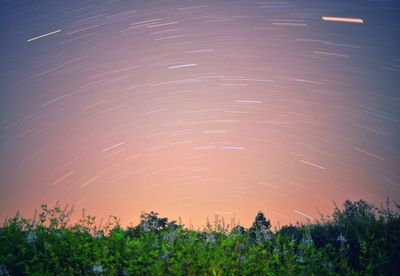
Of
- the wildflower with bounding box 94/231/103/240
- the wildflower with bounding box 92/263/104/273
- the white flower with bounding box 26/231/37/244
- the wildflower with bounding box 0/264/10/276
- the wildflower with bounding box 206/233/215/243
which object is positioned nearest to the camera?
the wildflower with bounding box 0/264/10/276

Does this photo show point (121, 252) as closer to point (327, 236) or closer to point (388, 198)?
point (327, 236)

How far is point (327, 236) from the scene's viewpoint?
8.85m

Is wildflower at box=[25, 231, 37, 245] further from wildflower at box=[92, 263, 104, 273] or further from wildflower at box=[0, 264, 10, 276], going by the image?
wildflower at box=[92, 263, 104, 273]

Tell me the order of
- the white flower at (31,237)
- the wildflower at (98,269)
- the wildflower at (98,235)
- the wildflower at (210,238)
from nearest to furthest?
the wildflower at (98,269) → the white flower at (31,237) → the wildflower at (98,235) → the wildflower at (210,238)

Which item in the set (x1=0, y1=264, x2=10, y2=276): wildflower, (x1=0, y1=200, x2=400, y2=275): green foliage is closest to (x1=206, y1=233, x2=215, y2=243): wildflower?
(x1=0, y1=200, x2=400, y2=275): green foliage

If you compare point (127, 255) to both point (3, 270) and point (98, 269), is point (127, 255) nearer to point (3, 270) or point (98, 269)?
point (98, 269)

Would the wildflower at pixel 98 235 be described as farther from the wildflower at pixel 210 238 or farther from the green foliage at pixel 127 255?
the wildflower at pixel 210 238

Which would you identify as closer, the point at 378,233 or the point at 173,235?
the point at 173,235

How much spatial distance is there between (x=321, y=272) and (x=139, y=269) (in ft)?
11.4

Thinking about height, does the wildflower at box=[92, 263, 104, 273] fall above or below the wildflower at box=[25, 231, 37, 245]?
below

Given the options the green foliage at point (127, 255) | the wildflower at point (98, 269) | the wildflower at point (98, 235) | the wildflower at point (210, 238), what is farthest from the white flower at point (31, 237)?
the wildflower at point (210, 238)

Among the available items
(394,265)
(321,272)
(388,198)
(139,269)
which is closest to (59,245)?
(139,269)

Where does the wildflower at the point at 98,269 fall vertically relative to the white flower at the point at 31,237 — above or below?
below

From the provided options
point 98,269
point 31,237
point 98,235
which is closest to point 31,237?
point 31,237
